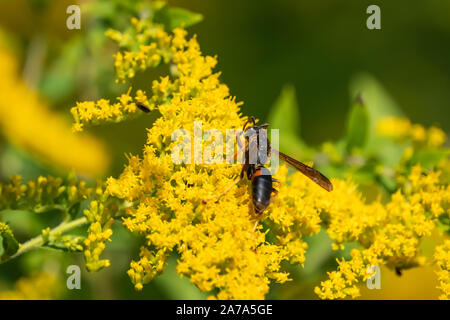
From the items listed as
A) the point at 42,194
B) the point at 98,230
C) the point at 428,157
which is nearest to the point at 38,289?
the point at 42,194

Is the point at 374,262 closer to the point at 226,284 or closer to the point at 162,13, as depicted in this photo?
the point at 226,284

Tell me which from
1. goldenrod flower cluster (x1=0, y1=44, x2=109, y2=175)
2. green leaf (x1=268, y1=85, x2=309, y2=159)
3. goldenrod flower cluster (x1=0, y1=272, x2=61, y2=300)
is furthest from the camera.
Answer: goldenrod flower cluster (x1=0, y1=44, x2=109, y2=175)

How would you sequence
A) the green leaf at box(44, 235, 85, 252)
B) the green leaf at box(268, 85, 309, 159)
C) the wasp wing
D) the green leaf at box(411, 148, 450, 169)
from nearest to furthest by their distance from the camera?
1. the green leaf at box(44, 235, 85, 252)
2. the wasp wing
3. the green leaf at box(411, 148, 450, 169)
4. the green leaf at box(268, 85, 309, 159)

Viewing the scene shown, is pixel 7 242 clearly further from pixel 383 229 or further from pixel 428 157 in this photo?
pixel 428 157

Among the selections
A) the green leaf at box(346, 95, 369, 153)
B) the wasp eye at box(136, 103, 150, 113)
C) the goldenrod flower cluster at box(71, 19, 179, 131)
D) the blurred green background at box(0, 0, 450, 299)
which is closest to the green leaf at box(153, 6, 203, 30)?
the goldenrod flower cluster at box(71, 19, 179, 131)

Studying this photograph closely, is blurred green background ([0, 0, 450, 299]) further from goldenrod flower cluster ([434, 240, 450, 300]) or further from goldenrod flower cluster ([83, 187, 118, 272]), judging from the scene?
goldenrod flower cluster ([83, 187, 118, 272])
